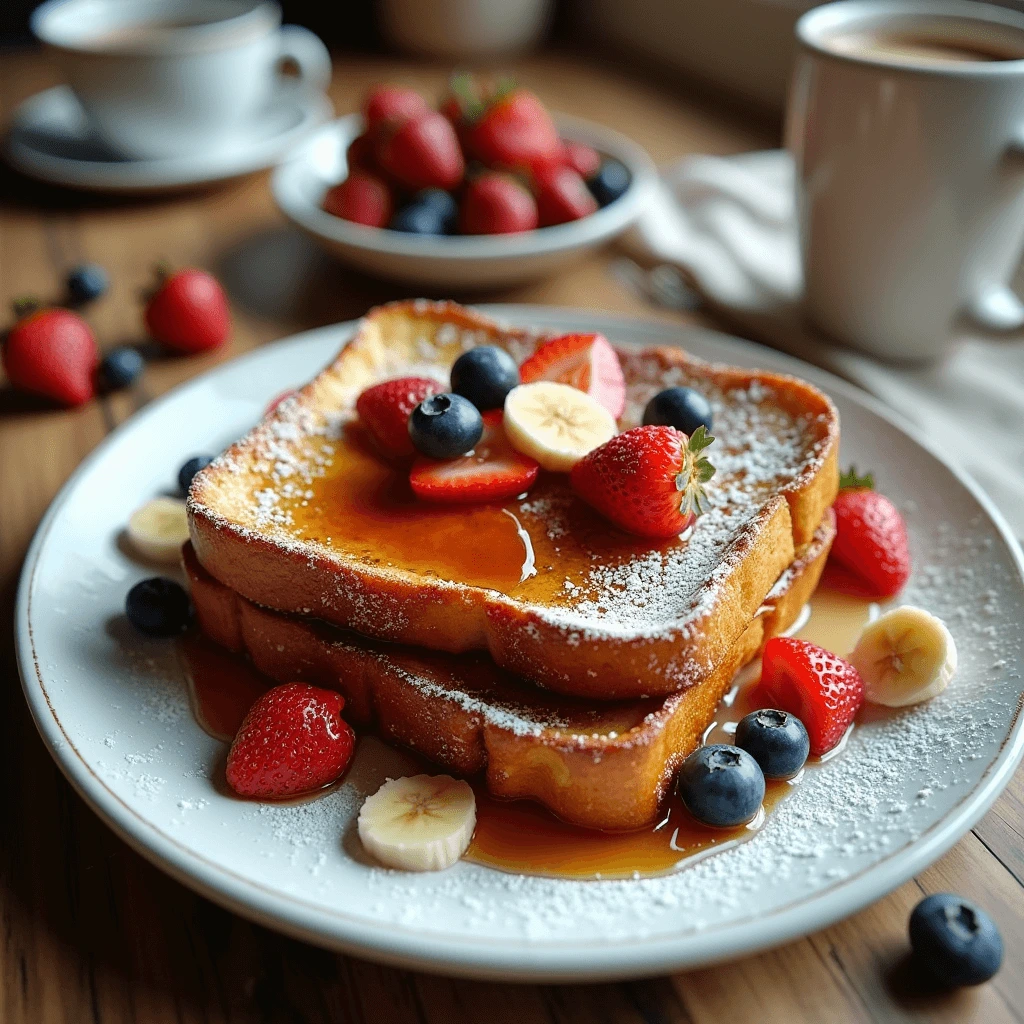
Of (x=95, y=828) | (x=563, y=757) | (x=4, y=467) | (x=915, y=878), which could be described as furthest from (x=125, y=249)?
(x=915, y=878)

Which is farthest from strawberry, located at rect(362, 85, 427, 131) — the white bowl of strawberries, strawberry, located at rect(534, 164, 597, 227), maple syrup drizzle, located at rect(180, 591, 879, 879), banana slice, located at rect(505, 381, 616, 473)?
maple syrup drizzle, located at rect(180, 591, 879, 879)

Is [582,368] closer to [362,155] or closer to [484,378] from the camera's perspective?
[484,378]

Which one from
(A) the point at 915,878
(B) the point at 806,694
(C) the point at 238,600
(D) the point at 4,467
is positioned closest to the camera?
(A) the point at 915,878

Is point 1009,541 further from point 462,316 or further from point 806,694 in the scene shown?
point 462,316

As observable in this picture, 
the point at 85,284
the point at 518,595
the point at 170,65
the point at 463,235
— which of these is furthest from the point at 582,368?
the point at 170,65

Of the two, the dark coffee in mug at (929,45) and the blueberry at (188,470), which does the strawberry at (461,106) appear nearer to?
the dark coffee in mug at (929,45)

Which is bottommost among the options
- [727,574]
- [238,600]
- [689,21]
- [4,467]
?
[4,467]

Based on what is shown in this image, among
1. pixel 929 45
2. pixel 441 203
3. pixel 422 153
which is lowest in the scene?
pixel 441 203
